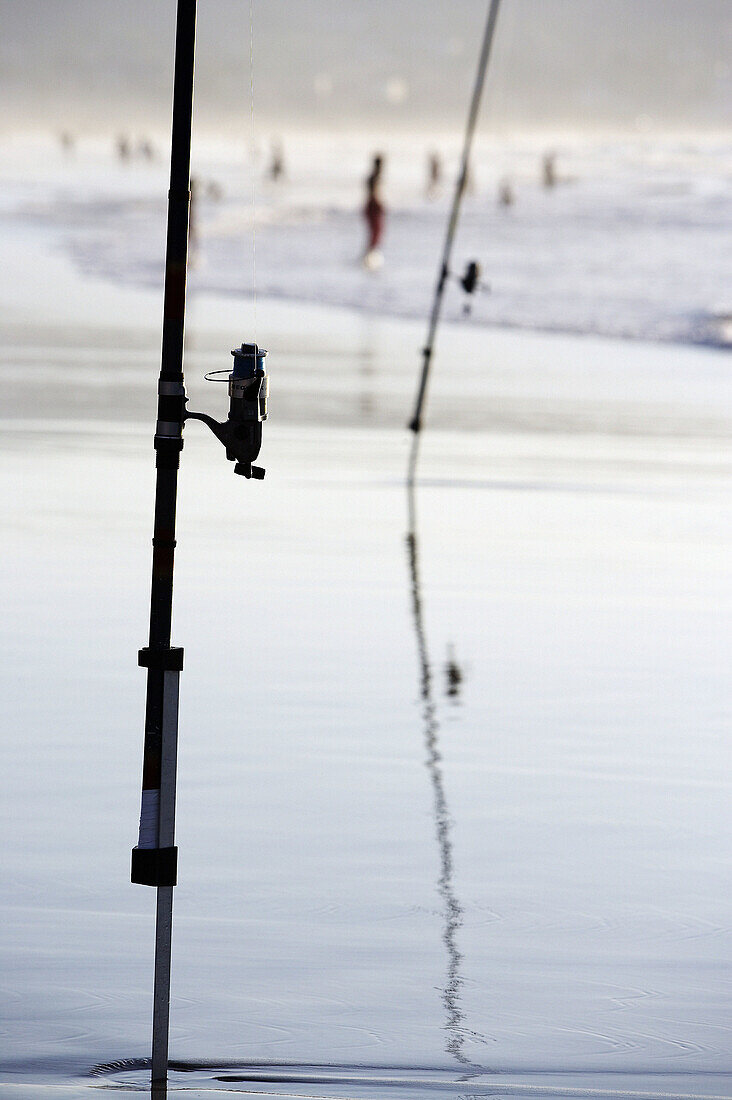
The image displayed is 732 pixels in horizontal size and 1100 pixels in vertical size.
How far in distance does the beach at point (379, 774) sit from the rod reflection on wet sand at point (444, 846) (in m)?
0.02

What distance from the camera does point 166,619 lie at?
430 centimetres

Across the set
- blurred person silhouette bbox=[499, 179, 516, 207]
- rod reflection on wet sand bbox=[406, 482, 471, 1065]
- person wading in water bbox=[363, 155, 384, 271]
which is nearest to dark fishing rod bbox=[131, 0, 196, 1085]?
rod reflection on wet sand bbox=[406, 482, 471, 1065]

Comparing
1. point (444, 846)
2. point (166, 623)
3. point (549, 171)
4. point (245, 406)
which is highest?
point (549, 171)

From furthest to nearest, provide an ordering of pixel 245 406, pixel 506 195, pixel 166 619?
pixel 506 195
pixel 245 406
pixel 166 619

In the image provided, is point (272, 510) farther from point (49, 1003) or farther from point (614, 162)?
point (614, 162)

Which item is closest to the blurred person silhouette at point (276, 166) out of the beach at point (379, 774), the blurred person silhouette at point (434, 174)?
the blurred person silhouette at point (434, 174)

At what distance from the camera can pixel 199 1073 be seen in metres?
4.45

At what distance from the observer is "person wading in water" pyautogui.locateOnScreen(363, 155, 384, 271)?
4156 cm

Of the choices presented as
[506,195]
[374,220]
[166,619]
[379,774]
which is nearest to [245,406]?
[166,619]

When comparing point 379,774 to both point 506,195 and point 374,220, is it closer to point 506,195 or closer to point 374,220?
point 374,220

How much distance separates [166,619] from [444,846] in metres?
2.08

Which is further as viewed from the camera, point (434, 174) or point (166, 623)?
point (434, 174)

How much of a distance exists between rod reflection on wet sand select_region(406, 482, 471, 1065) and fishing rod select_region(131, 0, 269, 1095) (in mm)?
706

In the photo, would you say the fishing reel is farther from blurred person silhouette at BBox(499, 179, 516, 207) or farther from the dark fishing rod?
blurred person silhouette at BBox(499, 179, 516, 207)
